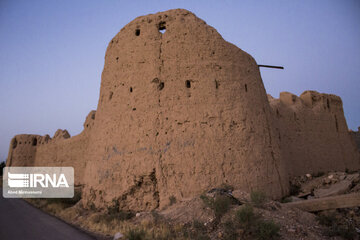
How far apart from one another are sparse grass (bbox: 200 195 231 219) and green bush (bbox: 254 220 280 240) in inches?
33.3

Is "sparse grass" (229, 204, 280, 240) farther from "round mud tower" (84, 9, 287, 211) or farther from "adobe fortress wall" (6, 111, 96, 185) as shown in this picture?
"adobe fortress wall" (6, 111, 96, 185)

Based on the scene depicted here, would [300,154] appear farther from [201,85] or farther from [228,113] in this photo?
[201,85]

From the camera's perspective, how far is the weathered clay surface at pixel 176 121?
665cm

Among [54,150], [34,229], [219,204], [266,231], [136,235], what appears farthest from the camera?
[54,150]

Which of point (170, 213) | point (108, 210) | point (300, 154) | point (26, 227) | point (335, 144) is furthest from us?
point (335, 144)

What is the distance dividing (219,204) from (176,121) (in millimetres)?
2751

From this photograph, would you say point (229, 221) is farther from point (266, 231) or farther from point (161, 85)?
point (161, 85)

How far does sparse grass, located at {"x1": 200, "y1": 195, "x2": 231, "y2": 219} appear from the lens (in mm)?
4883

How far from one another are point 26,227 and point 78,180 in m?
7.57

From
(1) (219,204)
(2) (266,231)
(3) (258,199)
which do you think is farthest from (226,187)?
(2) (266,231)

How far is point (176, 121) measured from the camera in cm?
693

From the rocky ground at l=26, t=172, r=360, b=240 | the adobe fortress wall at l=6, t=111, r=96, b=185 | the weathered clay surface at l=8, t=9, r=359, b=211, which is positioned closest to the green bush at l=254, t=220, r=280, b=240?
the rocky ground at l=26, t=172, r=360, b=240

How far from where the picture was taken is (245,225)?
14.1 feet

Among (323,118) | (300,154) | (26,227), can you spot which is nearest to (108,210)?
(26,227)
